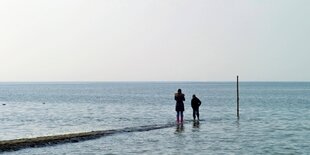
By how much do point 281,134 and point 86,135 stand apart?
11013 millimetres

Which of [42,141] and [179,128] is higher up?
[42,141]

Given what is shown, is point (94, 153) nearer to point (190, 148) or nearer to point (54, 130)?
point (190, 148)

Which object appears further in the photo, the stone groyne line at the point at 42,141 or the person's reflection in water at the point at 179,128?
the person's reflection in water at the point at 179,128

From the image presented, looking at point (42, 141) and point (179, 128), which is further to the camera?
point (179, 128)

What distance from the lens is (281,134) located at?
27797 millimetres

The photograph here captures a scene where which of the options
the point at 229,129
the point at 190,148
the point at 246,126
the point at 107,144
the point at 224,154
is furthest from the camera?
the point at 246,126

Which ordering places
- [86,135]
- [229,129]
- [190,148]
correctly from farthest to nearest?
[229,129]
[86,135]
[190,148]

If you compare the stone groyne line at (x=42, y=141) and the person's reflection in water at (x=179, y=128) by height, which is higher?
the stone groyne line at (x=42, y=141)

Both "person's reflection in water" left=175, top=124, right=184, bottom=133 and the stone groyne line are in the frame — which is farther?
"person's reflection in water" left=175, top=124, right=184, bottom=133

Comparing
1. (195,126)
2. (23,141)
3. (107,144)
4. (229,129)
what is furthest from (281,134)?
(23,141)

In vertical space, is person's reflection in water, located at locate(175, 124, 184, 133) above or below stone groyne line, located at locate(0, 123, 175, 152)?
below

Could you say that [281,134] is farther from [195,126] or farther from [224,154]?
[224,154]

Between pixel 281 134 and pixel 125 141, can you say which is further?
pixel 281 134

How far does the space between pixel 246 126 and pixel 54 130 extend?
12933 millimetres
